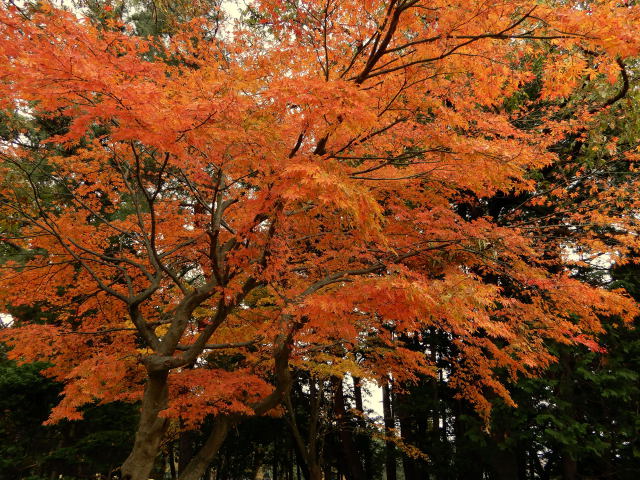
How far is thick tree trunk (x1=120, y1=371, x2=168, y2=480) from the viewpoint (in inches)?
195

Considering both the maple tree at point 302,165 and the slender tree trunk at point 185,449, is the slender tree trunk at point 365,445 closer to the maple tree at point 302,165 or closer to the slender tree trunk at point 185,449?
the slender tree trunk at point 185,449

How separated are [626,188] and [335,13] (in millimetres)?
6200

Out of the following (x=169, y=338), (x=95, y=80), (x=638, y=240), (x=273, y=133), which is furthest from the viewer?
(x=638, y=240)

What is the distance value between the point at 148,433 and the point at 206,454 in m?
1.20

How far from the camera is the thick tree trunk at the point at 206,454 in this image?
18.8 feet

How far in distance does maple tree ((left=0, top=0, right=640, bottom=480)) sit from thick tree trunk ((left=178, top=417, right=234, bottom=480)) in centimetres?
3

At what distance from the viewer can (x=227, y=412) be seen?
19.6ft

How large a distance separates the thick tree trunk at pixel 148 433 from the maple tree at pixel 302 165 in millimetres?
Answer: 25

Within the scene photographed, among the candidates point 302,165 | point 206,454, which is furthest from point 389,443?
point 302,165

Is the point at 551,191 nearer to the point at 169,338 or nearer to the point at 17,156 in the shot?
the point at 169,338

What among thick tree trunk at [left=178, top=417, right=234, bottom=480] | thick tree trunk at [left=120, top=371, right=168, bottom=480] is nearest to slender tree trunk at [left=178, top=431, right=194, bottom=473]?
thick tree trunk at [left=178, top=417, right=234, bottom=480]

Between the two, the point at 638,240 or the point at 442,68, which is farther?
the point at 638,240

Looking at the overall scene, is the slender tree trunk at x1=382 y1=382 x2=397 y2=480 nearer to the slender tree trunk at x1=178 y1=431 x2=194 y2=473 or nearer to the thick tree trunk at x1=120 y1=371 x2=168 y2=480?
the slender tree trunk at x1=178 y1=431 x2=194 y2=473

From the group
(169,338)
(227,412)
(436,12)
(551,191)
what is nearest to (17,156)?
(169,338)
